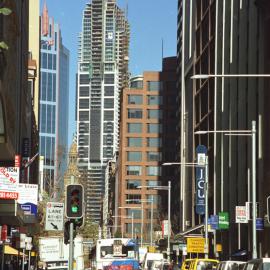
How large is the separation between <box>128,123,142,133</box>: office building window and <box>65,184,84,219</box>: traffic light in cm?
15578

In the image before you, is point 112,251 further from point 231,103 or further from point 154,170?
point 154,170

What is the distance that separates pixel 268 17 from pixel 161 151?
128780mm

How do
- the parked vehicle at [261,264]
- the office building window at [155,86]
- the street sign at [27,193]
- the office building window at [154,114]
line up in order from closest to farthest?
1. the parked vehicle at [261,264]
2. the street sign at [27,193]
3. the office building window at [154,114]
4. the office building window at [155,86]

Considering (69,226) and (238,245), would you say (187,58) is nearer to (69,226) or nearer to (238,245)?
(238,245)

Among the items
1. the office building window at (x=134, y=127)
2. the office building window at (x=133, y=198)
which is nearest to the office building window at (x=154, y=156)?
the office building window at (x=134, y=127)

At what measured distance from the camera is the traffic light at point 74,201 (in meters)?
20.3

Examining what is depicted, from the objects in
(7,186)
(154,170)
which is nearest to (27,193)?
(7,186)

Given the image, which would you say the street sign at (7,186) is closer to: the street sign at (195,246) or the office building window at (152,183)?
the street sign at (195,246)

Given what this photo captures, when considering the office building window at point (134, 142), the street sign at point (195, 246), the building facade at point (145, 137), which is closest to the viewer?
the street sign at point (195, 246)

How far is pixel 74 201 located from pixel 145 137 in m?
157

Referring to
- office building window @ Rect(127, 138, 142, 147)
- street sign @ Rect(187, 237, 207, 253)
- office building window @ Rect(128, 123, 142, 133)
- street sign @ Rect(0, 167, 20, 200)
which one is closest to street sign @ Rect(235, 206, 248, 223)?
street sign @ Rect(187, 237, 207, 253)

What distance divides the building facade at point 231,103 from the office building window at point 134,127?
7697 centimetres

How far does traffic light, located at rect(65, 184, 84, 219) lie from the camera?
2030 cm

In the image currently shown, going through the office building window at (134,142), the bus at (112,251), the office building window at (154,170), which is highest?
the office building window at (134,142)
